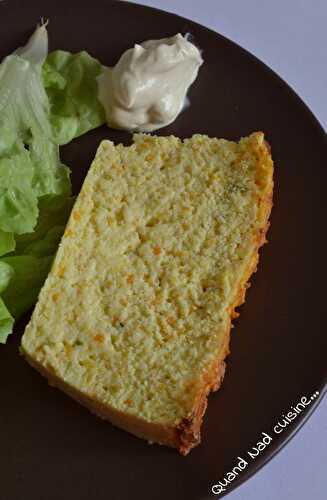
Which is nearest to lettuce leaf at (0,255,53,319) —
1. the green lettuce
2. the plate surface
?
the green lettuce

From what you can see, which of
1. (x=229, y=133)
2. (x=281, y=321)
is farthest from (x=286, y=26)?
(x=281, y=321)

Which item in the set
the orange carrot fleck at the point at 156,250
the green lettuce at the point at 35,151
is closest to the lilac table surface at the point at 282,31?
the green lettuce at the point at 35,151

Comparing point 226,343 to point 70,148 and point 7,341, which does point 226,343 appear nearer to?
point 7,341

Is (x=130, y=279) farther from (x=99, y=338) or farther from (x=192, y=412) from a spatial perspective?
(x=192, y=412)

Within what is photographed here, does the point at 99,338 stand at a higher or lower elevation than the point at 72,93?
lower

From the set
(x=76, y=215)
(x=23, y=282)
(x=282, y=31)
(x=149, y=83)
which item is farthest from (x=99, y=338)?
(x=282, y=31)

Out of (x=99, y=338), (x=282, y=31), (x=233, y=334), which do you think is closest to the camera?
(x=99, y=338)

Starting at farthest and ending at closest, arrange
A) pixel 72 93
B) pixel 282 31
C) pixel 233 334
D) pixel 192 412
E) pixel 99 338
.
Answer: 1. pixel 282 31
2. pixel 72 93
3. pixel 233 334
4. pixel 99 338
5. pixel 192 412
